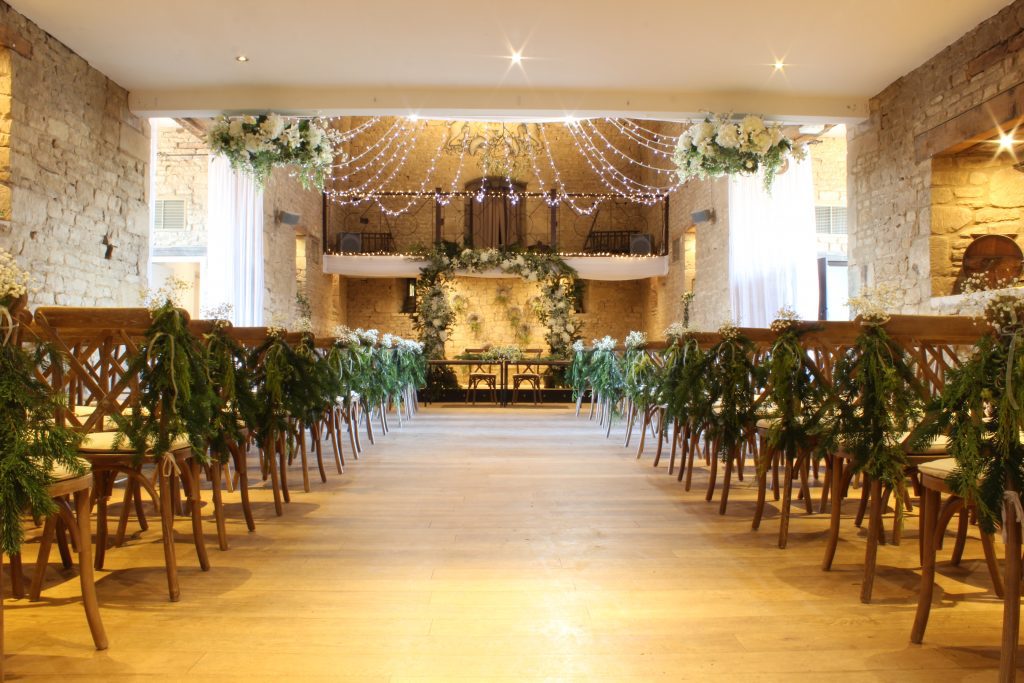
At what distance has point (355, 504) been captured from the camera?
3695 mm

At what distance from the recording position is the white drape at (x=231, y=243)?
773 centimetres

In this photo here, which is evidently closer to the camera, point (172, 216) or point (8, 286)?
point (8, 286)

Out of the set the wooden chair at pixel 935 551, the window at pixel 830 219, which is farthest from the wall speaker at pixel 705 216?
the wooden chair at pixel 935 551

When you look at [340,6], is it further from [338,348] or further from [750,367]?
[750,367]

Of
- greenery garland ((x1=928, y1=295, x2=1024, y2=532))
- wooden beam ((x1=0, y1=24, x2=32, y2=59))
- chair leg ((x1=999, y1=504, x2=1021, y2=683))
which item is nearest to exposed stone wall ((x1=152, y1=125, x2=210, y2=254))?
wooden beam ((x1=0, y1=24, x2=32, y2=59))

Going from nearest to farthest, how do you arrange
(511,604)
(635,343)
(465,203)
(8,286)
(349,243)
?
(8,286)
(511,604)
(635,343)
(349,243)
(465,203)

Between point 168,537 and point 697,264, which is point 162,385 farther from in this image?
point 697,264

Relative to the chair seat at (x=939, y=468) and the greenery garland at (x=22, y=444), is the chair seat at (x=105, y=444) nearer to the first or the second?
the greenery garland at (x=22, y=444)

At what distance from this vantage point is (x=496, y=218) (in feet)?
52.4

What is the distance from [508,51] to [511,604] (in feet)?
13.5

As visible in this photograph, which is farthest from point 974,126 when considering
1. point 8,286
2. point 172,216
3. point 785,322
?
point 172,216

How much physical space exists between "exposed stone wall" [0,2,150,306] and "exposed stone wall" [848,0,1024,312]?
6.11 metres

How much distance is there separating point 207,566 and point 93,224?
3922mm

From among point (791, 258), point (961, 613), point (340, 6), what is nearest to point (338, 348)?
point (340, 6)
